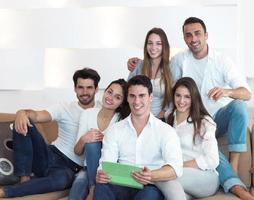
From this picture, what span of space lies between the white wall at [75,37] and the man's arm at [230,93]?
1124 mm

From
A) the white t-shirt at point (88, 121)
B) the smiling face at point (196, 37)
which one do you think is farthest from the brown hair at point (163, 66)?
the white t-shirt at point (88, 121)

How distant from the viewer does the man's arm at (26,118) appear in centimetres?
263

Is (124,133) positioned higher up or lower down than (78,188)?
higher up

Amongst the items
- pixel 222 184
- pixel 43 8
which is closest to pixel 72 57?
pixel 43 8

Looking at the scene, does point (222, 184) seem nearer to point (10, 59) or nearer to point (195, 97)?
point (195, 97)

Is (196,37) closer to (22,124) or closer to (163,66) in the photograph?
(163,66)

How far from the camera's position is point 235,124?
2.72 m

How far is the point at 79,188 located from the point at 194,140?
2.24ft

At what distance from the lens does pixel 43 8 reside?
4.11m

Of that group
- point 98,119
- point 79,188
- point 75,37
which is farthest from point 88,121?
point 75,37

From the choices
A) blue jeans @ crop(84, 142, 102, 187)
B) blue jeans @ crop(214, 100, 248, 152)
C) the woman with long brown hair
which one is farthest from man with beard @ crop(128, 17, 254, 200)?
blue jeans @ crop(84, 142, 102, 187)

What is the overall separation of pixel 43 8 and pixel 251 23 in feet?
5.88

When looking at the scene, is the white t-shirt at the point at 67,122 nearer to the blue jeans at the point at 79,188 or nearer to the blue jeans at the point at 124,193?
the blue jeans at the point at 79,188

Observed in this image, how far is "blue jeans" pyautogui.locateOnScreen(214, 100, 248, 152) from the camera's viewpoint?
2.69m
